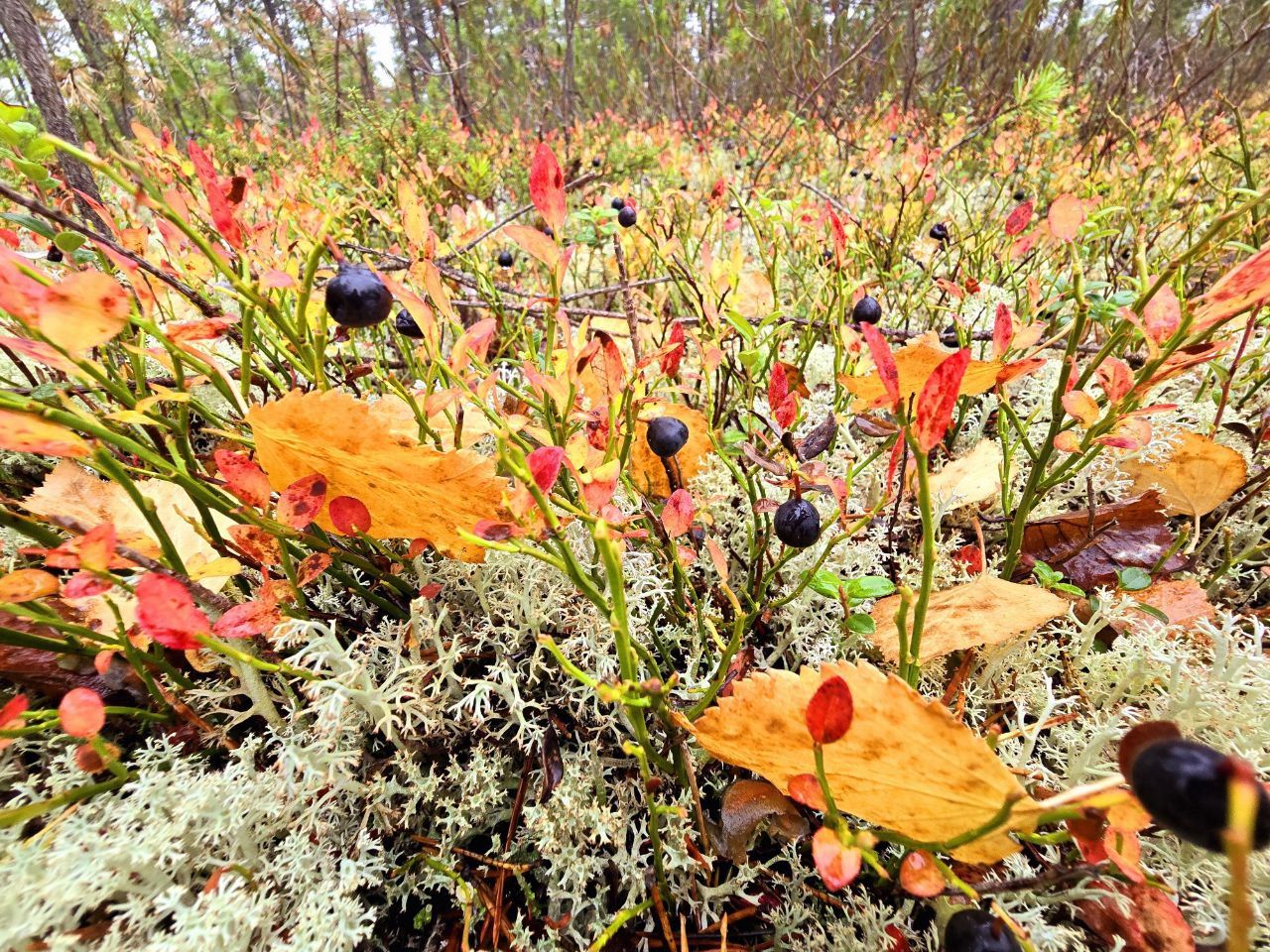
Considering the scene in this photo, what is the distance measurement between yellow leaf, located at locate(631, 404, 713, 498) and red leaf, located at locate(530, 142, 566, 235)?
0.27 m

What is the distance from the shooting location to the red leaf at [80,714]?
486mm

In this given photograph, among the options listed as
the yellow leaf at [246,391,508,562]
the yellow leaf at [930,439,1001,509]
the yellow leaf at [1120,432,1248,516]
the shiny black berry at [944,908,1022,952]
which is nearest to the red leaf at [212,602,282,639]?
the yellow leaf at [246,391,508,562]

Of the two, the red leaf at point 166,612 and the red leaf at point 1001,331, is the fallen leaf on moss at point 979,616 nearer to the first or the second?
the red leaf at point 1001,331

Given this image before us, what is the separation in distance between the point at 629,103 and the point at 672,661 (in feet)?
22.1

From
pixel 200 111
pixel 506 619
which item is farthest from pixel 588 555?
pixel 200 111

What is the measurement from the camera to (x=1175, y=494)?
869 millimetres

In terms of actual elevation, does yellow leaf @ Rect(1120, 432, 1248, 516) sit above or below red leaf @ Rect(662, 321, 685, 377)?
below

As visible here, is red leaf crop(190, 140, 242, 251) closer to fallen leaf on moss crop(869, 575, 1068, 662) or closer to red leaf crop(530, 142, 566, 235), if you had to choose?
red leaf crop(530, 142, 566, 235)

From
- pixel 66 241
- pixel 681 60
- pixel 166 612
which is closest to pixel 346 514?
pixel 166 612

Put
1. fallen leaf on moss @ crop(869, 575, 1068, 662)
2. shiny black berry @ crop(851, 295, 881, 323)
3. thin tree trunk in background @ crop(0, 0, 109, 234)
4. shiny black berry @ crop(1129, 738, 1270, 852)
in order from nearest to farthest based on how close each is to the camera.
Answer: shiny black berry @ crop(1129, 738, 1270, 852) < fallen leaf on moss @ crop(869, 575, 1068, 662) < shiny black berry @ crop(851, 295, 881, 323) < thin tree trunk in background @ crop(0, 0, 109, 234)

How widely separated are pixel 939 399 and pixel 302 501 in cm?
53

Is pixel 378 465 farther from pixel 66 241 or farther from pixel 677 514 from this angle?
pixel 66 241

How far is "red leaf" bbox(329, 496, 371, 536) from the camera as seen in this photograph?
606mm

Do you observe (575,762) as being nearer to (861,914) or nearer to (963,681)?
(861,914)
